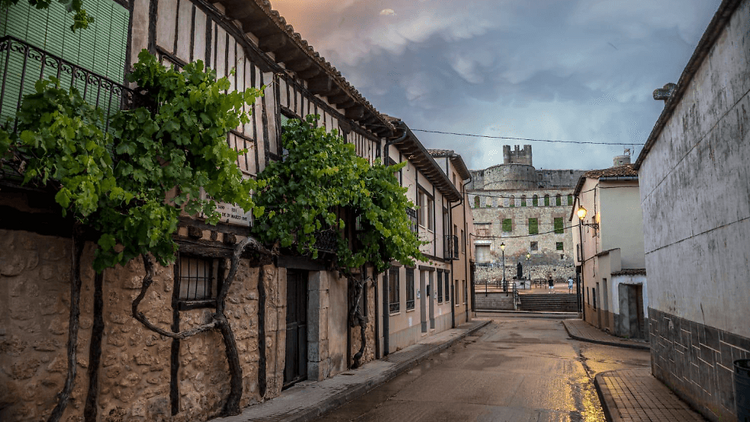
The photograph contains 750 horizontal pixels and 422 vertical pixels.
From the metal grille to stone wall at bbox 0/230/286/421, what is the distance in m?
0.25

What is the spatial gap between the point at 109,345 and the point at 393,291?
411 inches

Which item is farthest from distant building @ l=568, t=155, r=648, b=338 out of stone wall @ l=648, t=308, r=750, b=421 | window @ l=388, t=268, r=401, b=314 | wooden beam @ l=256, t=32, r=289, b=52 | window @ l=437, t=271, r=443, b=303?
wooden beam @ l=256, t=32, r=289, b=52

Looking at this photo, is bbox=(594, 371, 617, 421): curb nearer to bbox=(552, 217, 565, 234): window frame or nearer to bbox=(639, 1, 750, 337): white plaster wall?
bbox=(639, 1, 750, 337): white plaster wall

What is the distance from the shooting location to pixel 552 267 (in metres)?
60.5

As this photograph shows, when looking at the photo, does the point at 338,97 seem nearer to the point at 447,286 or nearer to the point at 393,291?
the point at 393,291

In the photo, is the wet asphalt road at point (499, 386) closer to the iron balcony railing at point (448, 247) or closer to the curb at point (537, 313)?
the iron balcony railing at point (448, 247)

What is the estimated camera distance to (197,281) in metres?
7.32

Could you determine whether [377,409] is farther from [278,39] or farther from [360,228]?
[278,39]

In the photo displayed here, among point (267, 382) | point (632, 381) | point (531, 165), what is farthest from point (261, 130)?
point (531, 165)

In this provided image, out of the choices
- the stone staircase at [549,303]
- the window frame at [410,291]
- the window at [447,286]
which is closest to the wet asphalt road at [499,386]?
the window frame at [410,291]

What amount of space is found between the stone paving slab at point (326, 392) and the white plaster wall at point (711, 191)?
17.3 feet

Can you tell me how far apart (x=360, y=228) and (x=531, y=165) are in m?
61.7

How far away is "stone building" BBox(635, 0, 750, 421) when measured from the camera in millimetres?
5496

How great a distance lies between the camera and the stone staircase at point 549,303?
3816 cm
